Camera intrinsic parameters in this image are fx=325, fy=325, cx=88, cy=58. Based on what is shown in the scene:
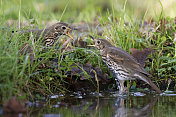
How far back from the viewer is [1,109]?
4.18 meters

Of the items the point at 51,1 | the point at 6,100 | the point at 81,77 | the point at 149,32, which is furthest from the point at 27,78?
the point at 51,1

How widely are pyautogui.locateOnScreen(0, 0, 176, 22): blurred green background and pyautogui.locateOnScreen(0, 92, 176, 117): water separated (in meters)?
1.98

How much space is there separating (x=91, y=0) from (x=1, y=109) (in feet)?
32.4

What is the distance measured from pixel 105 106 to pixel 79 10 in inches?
321

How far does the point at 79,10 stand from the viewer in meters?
12.4

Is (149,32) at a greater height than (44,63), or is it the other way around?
(149,32)

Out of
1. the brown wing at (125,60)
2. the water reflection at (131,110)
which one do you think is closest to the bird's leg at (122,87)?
the brown wing at (125,60)

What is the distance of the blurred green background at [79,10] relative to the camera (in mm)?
7129

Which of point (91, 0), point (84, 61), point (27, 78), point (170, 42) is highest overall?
point (91, 0)

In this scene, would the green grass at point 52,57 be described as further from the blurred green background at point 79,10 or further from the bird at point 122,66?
the bird at point 122,66

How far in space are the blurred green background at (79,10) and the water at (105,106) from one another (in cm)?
198

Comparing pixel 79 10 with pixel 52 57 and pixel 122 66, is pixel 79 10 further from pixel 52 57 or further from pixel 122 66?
pixel 52 57

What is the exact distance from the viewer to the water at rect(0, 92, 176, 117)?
13.8 ft

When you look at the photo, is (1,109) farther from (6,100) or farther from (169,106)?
(169,106)
